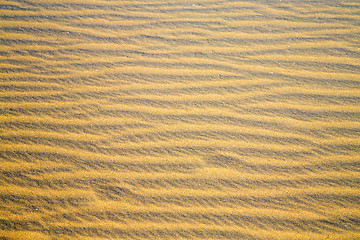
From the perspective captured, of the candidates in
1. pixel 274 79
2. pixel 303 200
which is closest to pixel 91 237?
pixel 303 200

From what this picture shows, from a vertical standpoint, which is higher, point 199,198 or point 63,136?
point 63,136

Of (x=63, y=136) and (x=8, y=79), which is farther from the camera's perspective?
(x=8, y=79)

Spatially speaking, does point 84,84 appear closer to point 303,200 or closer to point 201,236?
point 201,236

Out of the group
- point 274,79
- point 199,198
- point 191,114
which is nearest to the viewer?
point 199,198

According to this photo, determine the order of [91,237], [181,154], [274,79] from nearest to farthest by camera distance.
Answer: [91,237] < [181,154] < [274,79]

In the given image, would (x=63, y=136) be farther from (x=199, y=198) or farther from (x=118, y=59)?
(x=199, y=198)

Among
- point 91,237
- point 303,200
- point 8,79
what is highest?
point 8,79
